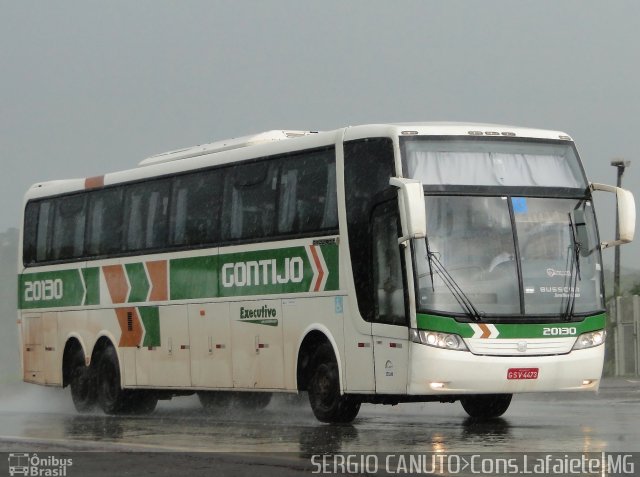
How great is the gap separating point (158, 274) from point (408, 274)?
20.9 ft

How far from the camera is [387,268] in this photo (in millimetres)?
17734

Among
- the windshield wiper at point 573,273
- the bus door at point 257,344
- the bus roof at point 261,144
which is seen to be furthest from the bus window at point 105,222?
the windshield wiper at point 573,273

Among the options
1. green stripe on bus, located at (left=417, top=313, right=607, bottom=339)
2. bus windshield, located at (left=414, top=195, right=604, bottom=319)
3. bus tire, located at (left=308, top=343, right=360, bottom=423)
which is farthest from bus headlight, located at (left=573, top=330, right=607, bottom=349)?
bus tire, located at (left=308, top=343, right=360, bottom=423)

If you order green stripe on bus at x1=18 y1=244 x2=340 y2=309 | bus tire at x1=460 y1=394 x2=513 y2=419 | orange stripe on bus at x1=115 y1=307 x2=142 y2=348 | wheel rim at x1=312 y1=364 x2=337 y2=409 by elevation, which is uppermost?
green stripe on bus at x1=18 y1=244 x2=340 y2=309

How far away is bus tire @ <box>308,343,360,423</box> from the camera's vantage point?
1859cm

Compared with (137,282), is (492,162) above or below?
above

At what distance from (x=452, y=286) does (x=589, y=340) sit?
178 centimetres

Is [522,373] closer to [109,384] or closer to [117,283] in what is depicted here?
[117,283]

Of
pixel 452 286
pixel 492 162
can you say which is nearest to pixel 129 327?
pixel 492 162

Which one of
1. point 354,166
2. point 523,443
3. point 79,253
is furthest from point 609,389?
point 523,443

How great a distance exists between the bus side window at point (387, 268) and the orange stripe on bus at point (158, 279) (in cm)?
538

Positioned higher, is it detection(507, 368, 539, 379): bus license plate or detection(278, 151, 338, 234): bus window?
detection(278, 151, 338, 234): bus window

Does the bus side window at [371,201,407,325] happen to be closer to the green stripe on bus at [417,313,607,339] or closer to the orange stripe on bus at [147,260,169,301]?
the green stripe on bus at [417,313,607,339]

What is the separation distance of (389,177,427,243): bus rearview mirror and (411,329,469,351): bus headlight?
1081mm
